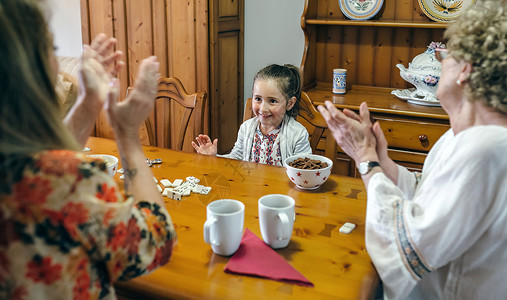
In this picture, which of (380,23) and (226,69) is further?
(226,69)

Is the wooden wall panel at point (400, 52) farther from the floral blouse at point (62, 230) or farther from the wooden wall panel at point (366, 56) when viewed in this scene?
the floral blouse at point (62, 230)

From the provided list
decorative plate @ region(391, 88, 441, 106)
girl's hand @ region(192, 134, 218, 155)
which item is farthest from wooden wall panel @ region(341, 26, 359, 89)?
girl's hand @ region(192, 134, 218, 155)

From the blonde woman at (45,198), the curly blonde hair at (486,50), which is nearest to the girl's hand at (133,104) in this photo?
the blonde woman at (45,198)

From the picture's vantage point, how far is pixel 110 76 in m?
1.26

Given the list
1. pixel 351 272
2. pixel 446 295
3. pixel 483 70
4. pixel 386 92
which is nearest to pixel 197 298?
pixel 351 272

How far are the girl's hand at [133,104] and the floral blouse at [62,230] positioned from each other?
25cm

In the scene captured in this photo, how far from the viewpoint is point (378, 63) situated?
3166 millimetres

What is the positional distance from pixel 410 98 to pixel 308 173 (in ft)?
4.93

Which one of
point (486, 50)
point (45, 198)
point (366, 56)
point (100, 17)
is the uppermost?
point (100, 17)

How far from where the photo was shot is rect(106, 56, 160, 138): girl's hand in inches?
41.9

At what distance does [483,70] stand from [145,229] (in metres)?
0.85

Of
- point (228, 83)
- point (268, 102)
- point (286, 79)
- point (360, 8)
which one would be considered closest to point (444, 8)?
point (360, 8)

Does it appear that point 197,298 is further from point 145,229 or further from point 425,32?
point 425,32

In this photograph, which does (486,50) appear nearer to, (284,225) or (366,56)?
(284,225)
